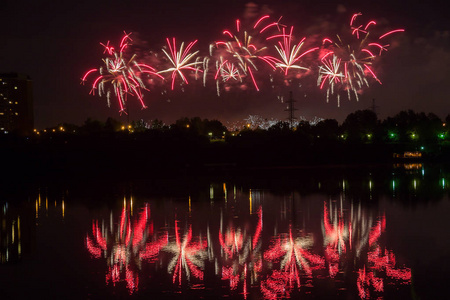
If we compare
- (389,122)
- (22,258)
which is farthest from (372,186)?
(389,122)

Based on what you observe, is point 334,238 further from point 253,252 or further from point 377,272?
point 377,272

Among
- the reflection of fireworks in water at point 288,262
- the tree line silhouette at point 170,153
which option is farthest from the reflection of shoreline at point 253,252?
the tree line silhouette at point 170,153

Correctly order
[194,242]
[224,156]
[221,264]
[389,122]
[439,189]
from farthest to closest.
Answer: [389,122], [224,156], [439,189], [194,242], [221,264]

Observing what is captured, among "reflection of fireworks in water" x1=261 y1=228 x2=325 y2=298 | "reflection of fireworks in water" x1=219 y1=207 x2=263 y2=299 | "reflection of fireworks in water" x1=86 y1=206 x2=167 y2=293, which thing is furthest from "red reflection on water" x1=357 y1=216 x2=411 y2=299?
"reflection of fireworks in water" x1=86 y1=206 x2=167 y2=293

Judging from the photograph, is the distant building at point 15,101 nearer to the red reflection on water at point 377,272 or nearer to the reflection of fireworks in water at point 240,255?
the reflection of fireworks in water at point 240,255

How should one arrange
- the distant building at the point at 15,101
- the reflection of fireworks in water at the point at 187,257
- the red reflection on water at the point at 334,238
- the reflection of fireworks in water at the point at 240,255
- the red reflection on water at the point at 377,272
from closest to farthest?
1. the red reflection on water at the point at 377,272
2. the reflection of fireworks in water at the point at 240,255
3. the reflection of fireworks in water at the point at 187,257
4. the red reflection on water at the point at 334,238
5. the distant building at the point at 15,101

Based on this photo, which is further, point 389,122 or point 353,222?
point 389,122

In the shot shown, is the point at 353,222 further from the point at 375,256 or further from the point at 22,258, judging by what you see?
the point at 22,258

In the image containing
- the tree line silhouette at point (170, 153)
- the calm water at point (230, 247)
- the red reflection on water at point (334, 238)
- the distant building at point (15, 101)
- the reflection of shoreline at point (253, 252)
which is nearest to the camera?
the calm water at point (230, 247)
